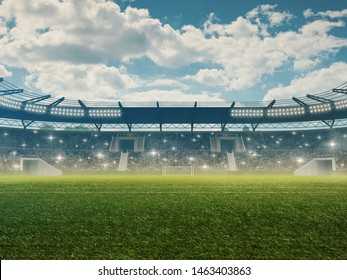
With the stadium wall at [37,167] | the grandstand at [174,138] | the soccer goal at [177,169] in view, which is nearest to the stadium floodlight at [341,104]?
the grandstand at [174,138]

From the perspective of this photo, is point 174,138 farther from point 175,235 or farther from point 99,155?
point 175,235

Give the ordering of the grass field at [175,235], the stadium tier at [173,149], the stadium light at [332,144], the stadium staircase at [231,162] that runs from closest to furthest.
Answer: the grass field at [175,235]
the stadium tier at [173,149]
the stadium staircase at [231,162]
the stadium light at [332,144]

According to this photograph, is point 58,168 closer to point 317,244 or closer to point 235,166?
point 235,166

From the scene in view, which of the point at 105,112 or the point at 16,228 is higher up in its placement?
the point at 105,112

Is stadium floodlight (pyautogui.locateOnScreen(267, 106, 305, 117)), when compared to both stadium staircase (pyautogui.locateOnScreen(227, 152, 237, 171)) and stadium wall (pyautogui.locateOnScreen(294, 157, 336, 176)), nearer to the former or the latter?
stadium wall (pyautogui.locateOnScreen(294, 157, 336, 176))

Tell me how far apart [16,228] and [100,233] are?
3.83ft

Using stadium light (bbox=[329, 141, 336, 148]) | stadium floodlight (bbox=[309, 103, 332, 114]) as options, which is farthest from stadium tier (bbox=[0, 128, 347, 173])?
stadium floodlight (bbox=[309, 103, 332, 114])

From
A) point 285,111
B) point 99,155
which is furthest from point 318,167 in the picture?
point 99,155

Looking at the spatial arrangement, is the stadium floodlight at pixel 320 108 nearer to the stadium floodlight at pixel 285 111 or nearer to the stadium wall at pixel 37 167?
the stadium floodlight at pixel 285 111

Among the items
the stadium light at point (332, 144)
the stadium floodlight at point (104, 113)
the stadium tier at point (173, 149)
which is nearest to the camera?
the stadium tier at point (173, 149)

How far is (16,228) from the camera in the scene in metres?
3.71

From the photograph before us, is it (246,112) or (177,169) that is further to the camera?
(246,112)

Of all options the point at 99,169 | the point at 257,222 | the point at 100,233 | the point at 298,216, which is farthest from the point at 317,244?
the point at 99,169
